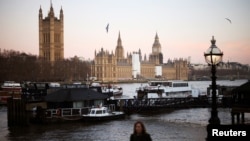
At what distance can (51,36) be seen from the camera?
129m

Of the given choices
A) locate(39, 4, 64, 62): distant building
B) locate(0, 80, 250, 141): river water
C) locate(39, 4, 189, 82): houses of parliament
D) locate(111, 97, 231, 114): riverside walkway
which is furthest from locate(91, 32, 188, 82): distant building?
locate(0, 80, 250, 141): river water

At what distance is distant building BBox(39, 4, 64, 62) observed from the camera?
12888 cm

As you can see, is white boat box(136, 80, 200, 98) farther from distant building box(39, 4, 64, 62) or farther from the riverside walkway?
distant building box(39, 4, 64, 62)

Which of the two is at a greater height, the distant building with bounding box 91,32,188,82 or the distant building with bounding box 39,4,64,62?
the distant building with bounding box 39,4,64,62

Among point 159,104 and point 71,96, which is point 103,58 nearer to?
point 159,104

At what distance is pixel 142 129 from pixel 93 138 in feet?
54.6

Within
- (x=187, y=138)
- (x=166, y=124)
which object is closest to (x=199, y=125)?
(x=166, y=124)

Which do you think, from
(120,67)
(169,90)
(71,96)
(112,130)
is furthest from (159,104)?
(120,67)

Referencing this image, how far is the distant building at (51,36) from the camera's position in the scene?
423 ft

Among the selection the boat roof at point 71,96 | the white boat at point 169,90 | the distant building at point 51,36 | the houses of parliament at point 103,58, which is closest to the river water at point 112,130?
the boat roof at point 71,96

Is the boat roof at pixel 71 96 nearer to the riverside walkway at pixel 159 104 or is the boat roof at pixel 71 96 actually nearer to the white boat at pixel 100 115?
the white boat at pixel 100 115

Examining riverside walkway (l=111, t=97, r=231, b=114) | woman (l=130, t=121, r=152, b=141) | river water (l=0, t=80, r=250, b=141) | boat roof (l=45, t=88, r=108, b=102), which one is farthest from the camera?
riverside walkway (l=111, t=97, r=231, b=114)

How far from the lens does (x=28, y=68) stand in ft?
284

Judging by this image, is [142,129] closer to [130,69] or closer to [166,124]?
[166,124]
